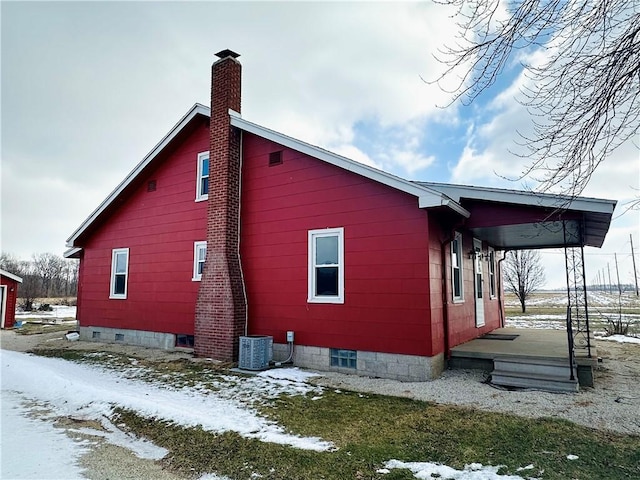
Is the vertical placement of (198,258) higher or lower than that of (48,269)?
lower

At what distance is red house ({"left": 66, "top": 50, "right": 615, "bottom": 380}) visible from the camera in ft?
24.2

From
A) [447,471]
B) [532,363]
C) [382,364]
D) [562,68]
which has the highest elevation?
[562,68]

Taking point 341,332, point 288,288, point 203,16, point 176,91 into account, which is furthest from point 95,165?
point 341,332

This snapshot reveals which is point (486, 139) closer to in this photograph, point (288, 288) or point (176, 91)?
point (288, 288)

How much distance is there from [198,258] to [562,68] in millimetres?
9005

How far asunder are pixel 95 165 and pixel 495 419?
17204mm

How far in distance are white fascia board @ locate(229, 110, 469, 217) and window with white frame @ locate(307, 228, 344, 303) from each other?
136cm

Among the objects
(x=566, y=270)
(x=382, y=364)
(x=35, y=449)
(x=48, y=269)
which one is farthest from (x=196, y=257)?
(x=48, y=269)

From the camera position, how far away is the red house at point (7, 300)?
20.4 metres

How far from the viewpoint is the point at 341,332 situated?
8.00m

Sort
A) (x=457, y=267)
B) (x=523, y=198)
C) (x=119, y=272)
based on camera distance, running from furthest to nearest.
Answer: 1. (x=119, y=272)
2. (x=457, y=267)
3. (x=523, y=198)

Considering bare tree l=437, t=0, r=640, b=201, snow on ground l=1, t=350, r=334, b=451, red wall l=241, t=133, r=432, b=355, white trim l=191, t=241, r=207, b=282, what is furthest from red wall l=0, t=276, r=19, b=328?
bare tree l=437, t=0, r=640, b=201

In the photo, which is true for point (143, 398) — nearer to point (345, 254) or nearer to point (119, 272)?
point (345, 254)

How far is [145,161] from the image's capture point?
37.9 ft
